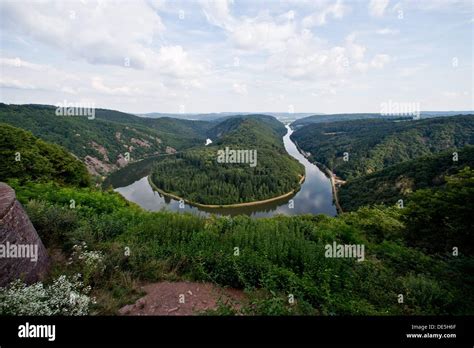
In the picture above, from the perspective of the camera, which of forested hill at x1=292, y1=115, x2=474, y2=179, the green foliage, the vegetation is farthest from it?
forested hill at x1=292, y1=115, x2=474, y2=179

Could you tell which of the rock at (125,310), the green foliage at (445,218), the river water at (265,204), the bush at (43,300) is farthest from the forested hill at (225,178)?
the bush at (43,300)

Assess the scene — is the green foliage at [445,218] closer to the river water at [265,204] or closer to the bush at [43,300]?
the bush at [43,300]

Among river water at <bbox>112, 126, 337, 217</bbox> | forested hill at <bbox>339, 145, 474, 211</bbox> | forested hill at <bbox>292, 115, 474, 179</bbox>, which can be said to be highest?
forested hill at <bbox>292, 115, 474, 179</bbox>

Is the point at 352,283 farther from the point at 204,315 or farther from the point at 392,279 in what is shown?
the point at 204,315

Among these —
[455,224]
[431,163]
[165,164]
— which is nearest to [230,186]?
[165,164]

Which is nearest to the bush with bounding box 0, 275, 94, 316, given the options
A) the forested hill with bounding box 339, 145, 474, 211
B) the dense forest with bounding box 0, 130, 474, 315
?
the dense forest with bounding box 0, 130, 474, 315

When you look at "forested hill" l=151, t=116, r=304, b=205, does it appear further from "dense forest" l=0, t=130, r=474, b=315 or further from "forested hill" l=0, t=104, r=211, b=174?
"dense forest" l=0, t=130, r=474, b=315
